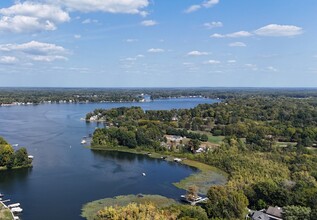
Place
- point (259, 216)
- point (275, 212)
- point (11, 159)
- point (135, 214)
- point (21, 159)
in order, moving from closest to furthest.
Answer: point (135, 214) → point (259, 216) → point (275, 212) → point (11, 159) → point (21, 159)

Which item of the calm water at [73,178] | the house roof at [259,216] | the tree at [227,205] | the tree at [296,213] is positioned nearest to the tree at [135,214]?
the tree at [227,205]

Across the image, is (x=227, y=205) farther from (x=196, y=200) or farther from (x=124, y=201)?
(x=124, y=201)

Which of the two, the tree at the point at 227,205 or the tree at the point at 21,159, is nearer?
the tree at the point at 227,205

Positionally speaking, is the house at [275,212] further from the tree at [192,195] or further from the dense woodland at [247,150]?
the tree at [192,195]

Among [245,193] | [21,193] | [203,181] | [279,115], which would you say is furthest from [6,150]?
[279,115]

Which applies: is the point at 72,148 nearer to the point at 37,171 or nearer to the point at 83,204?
the point at 37,171

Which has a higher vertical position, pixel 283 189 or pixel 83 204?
pixel 283 189

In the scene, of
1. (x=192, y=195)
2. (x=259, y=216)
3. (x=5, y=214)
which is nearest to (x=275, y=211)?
(x=259, y=216)
